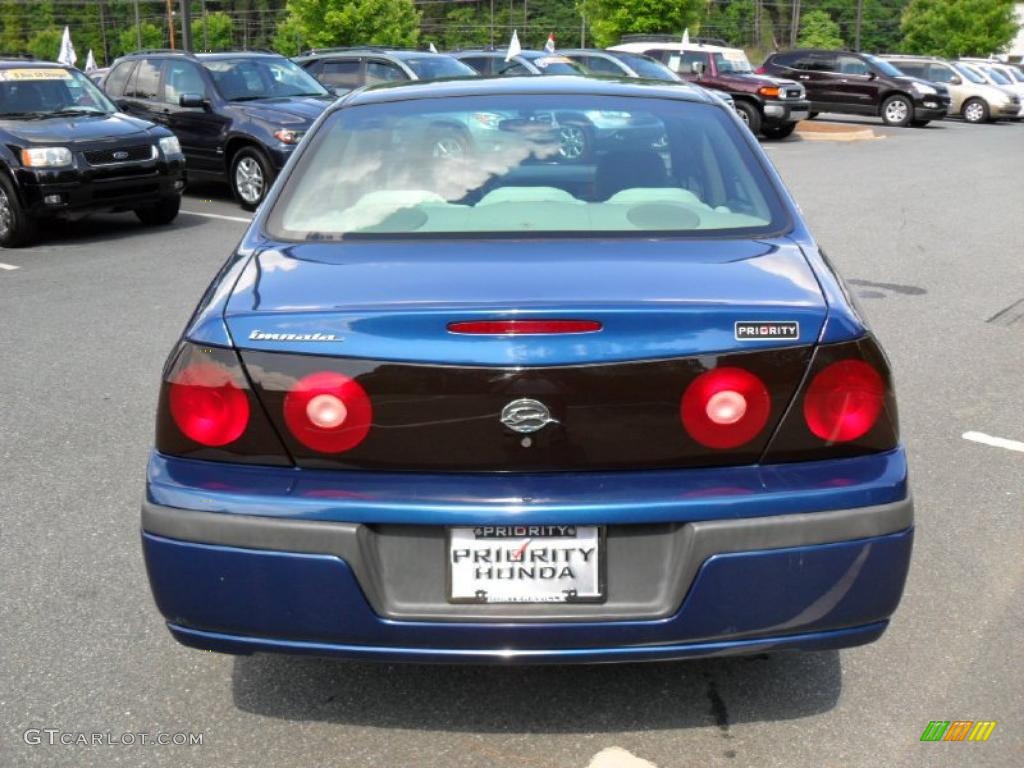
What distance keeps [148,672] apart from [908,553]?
2.02 m

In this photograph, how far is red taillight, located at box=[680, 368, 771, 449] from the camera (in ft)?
8.95

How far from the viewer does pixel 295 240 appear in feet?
11.1

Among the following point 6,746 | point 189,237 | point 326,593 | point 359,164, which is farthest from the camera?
point 189,237

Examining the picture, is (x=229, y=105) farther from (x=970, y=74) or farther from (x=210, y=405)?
(x=970, y=74)

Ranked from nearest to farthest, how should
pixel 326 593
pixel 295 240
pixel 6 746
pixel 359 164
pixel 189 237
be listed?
pixel 326 593 → pixel 6 746 → pixel 295 240 → pixel 359 164 → pixel 189 237

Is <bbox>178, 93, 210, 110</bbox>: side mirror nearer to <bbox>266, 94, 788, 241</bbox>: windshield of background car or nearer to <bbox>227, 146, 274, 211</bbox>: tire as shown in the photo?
<bbox>227, 146, 274, 211</bbox>: tire

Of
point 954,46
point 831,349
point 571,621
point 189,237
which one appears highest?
point 831,349

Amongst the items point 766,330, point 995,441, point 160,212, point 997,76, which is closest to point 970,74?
point 997,76

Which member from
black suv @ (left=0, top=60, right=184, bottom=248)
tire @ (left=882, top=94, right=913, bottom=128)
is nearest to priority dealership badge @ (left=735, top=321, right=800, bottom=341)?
black suv @ (left=0, top=60, right=184, bottom=248)

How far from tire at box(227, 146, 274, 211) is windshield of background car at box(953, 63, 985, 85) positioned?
26.5 meters

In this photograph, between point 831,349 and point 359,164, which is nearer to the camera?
point 831,349

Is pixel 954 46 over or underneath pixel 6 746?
underneath

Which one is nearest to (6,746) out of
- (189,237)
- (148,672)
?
(148,672)

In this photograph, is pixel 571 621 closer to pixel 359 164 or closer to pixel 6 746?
pixel 6 746
